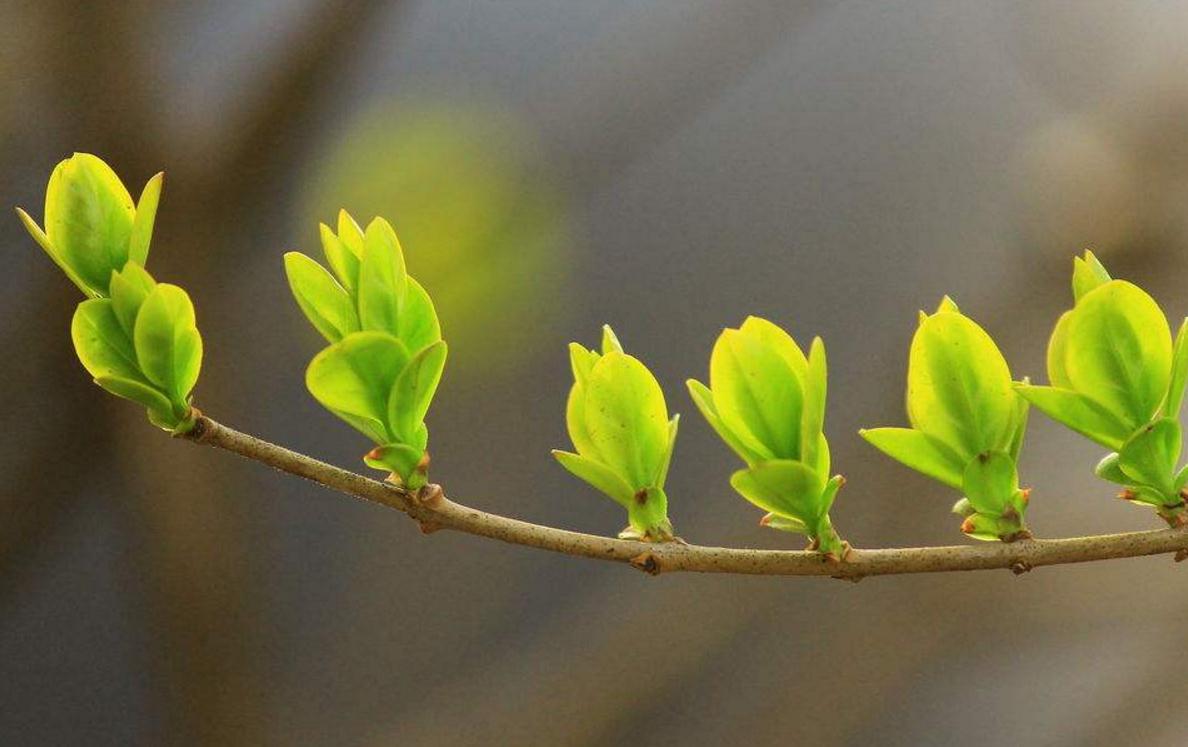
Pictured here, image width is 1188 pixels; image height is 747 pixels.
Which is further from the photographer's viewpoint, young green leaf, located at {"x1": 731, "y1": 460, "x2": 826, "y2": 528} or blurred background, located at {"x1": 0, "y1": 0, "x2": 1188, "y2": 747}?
blurred background, located at {"x1": 0, "y1": 0, "x2": 1188, "y2": 747}

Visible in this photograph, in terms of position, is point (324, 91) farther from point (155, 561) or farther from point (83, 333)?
point (83, 333)

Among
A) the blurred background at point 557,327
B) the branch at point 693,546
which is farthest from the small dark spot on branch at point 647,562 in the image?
the blurred background at point 557,327

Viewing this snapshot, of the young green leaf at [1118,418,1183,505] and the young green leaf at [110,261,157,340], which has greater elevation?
the young green leaf at [1118,418,1183,505]

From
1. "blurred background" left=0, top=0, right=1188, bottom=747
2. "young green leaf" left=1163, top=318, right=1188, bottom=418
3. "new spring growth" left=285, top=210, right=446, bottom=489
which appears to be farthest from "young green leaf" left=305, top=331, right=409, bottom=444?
"blurred background" left=0, top=0, right=1188, bottom=747

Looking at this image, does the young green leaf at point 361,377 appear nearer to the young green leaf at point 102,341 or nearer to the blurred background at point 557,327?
the young green leaf at point 102,341

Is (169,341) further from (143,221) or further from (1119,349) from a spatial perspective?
(1119,349)

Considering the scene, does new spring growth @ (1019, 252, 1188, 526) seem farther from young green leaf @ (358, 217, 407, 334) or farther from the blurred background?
the blurred background

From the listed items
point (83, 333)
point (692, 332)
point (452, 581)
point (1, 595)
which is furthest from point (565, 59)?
point (83, 333)

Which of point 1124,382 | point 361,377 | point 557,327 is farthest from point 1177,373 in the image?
point 557,327
